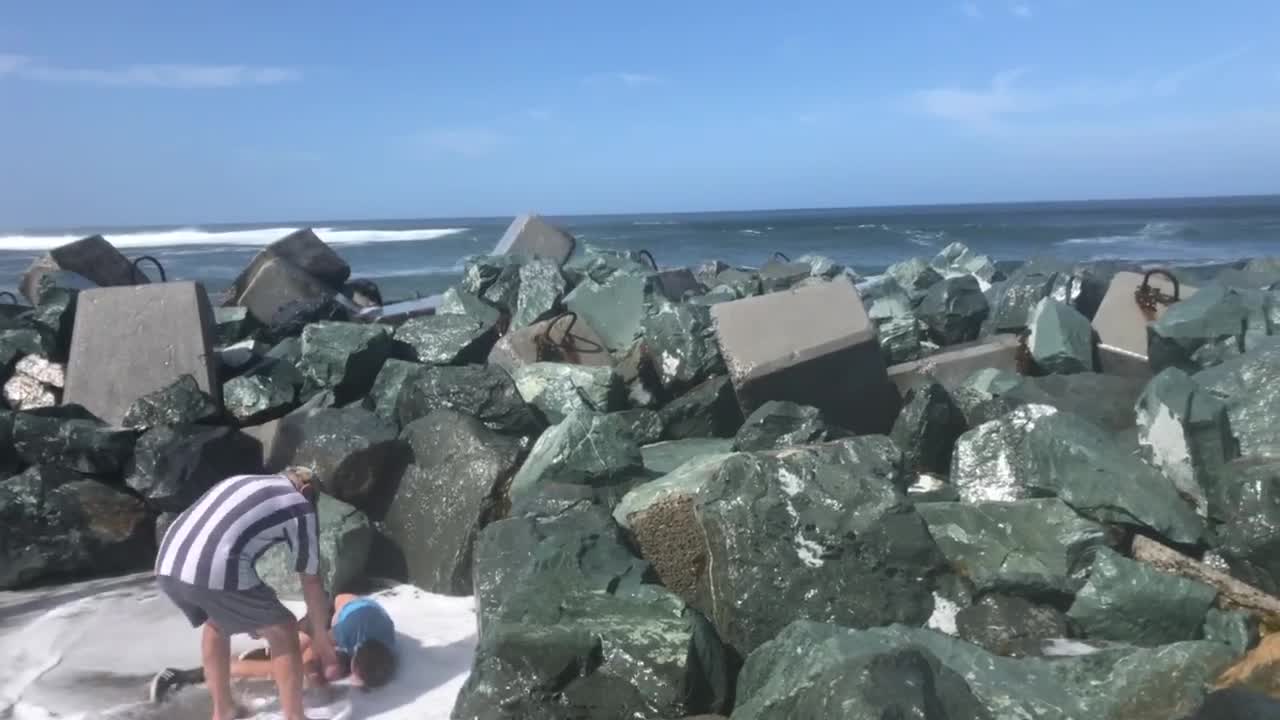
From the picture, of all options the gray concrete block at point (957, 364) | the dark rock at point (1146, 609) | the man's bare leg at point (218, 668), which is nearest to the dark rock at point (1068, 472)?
the dark rock at point (1146, 609)

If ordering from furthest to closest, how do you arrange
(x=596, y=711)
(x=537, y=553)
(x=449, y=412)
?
(x=449, y=412) < (x=537, y=553) < (x=596, y=711)

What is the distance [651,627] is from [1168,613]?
155cm

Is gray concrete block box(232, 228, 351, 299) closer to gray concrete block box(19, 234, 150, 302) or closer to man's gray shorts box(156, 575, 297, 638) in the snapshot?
gray concrete block box(19, 234, 150, 302)

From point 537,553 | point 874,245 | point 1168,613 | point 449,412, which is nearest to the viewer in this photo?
point 1168,613

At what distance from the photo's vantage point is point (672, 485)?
3566mm

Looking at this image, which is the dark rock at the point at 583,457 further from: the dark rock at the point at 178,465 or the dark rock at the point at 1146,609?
the dark rock at the point at 1146,609

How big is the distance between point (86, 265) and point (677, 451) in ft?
18.1

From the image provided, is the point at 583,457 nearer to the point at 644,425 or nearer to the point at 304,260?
the point at 644,425

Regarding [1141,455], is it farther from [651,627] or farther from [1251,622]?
[651,627]

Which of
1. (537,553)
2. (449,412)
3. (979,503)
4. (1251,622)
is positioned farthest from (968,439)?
(449,412)

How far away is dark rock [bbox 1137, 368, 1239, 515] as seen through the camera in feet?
12.4

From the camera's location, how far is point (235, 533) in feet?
10.0

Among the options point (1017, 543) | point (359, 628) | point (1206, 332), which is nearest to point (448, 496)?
point (359, 628)

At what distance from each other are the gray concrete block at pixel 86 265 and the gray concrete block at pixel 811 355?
17.2ft
